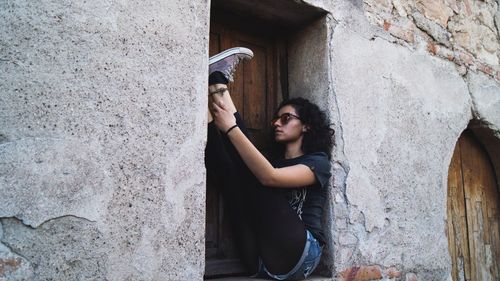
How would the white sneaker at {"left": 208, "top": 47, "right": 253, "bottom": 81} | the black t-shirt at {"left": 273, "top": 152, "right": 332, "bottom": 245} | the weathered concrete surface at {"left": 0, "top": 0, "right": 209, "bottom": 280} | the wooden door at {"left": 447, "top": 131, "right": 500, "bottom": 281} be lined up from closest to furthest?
the weathered concrete surface at {"left": 0, "top": 0, "right": 209, "bottom": 280} < the white sneaker at {"left": 208, "top": 47, "right": 253, "bottom": 81} < the black t-shirt at {"left": 273, "top": 152, "right": 332, "bottom": 245} < the wooden door at {"left": 447, "top": 131, "right": 500, "bottom": 281}

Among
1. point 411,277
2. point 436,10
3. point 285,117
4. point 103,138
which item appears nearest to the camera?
point 103,138

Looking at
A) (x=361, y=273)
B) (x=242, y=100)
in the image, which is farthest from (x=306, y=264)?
(x=242, y=100)

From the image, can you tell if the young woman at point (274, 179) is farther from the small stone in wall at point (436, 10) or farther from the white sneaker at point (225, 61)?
the small stone in wall at point (436, 10)

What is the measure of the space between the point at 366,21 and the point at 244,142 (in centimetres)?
117

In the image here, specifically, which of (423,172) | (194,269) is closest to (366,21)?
(423,172)

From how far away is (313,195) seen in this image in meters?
2.18

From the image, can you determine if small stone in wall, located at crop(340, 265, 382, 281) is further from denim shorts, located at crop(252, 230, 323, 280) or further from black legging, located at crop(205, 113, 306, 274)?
black legging, located at crop(205, 113, 306, 274)

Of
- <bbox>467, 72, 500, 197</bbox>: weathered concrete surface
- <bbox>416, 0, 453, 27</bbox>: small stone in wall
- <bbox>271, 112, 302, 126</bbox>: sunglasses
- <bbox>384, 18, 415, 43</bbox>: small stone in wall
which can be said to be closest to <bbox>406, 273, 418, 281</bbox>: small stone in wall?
<bbox>271, 112, 302, 126</bbox>: sunglasses

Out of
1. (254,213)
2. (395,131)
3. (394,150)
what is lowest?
(254,213)

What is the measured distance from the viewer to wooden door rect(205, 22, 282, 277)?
2.20 metres

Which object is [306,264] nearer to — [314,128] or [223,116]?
[314,128]

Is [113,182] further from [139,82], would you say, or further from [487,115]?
[487,115]

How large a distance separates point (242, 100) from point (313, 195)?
2.11ft

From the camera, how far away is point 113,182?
5.05 ft
